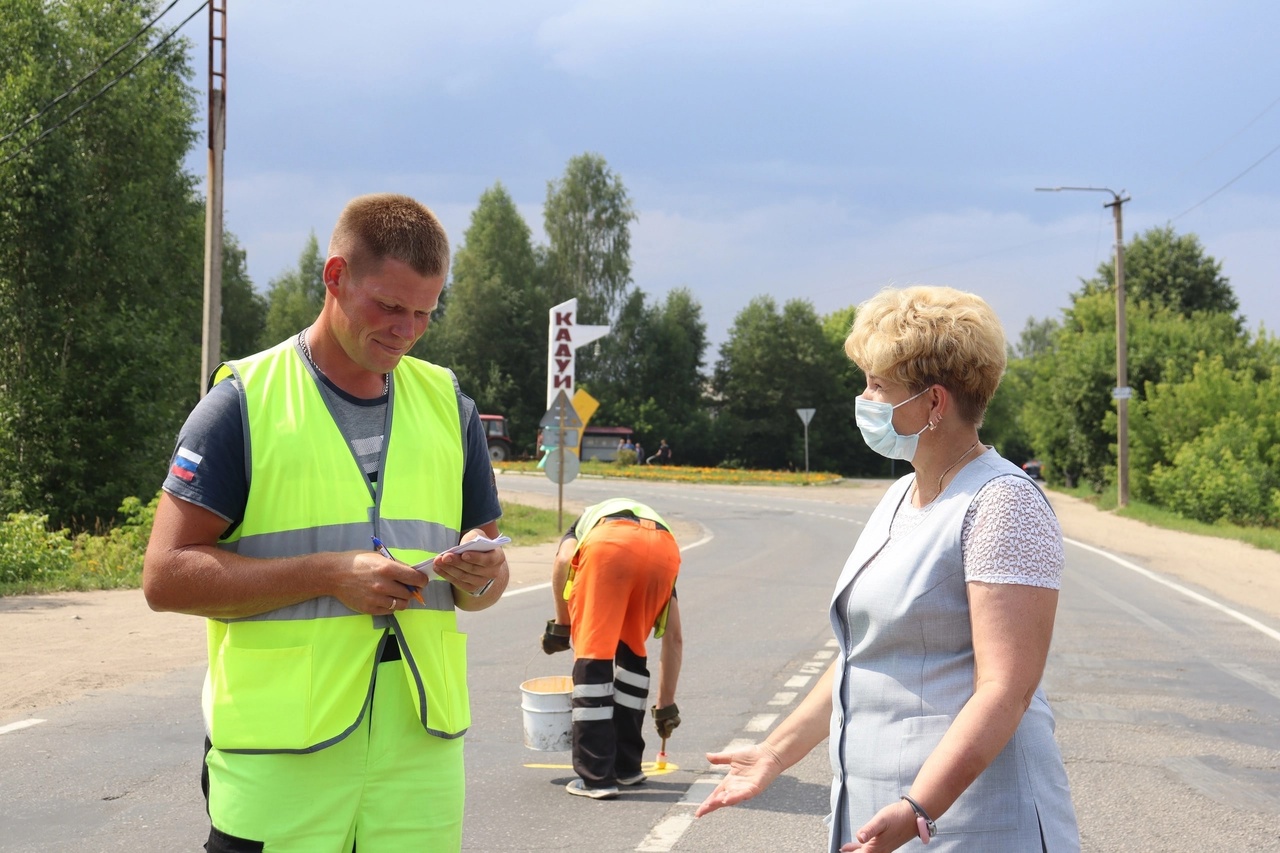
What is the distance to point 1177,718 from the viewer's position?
826 cm

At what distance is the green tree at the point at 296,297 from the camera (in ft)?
265

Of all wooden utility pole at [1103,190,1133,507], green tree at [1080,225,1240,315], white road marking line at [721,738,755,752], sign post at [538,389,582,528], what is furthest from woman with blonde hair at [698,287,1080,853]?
green tree at [1080,225,1240,315]

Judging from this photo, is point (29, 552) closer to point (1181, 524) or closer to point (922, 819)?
point (922, 819)

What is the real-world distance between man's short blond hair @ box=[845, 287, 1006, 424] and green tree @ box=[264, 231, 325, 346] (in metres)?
77.6

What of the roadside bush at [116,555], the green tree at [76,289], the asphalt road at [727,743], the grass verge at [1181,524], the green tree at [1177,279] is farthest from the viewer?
the green tree at [1177,279]

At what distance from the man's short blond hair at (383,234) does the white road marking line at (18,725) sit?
19.5ft

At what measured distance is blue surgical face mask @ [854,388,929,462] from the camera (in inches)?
110

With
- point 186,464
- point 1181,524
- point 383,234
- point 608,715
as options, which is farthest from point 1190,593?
point 186,464

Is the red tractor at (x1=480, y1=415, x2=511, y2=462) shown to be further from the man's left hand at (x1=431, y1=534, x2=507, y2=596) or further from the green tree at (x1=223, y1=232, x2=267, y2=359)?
the man's left hand at (x1=431, y1=534, x2=507, y2=596)

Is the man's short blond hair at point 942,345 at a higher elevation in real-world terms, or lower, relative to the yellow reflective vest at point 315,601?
Result: higher

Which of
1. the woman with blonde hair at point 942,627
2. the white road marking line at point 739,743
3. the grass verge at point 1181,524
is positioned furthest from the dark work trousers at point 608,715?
the grass verge at point 1181,524

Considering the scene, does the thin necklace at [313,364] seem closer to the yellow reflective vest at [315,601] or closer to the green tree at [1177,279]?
the yellow reflective vest at [315,601]

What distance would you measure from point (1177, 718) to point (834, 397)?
229 feet

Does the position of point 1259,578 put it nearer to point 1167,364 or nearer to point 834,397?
point 1167,364
